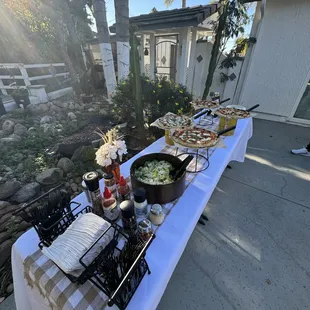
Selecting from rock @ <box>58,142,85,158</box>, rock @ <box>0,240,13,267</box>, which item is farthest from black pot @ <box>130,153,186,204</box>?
rock @ <box>58,142,85,158</box>

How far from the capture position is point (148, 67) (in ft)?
24.1

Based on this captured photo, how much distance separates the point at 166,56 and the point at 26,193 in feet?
23.4

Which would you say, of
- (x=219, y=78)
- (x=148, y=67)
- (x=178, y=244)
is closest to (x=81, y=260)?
(x=178, y=244)

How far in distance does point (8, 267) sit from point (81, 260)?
1.58 m

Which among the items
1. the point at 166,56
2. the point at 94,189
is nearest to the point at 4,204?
the point at 94,189

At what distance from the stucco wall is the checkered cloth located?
6119mm

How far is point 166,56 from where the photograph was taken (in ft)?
22.9

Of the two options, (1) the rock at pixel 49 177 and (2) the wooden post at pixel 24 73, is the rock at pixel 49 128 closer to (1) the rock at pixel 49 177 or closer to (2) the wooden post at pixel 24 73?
(1) the rock at pixel 49 177

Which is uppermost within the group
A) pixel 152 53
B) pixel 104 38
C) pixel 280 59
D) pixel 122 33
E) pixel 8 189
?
pixel 122 33

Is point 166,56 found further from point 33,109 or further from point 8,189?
point 8,189

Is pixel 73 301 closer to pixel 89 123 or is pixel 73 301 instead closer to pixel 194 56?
pixel 89 123

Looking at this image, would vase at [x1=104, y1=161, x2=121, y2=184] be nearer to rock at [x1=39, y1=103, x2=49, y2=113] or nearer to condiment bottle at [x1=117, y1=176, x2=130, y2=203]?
condiment bottle at [x1=117, y1=176, x2=130, y2=203]

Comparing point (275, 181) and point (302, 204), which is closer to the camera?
point (302, 204)

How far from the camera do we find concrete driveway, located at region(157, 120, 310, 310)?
1.38 meters
